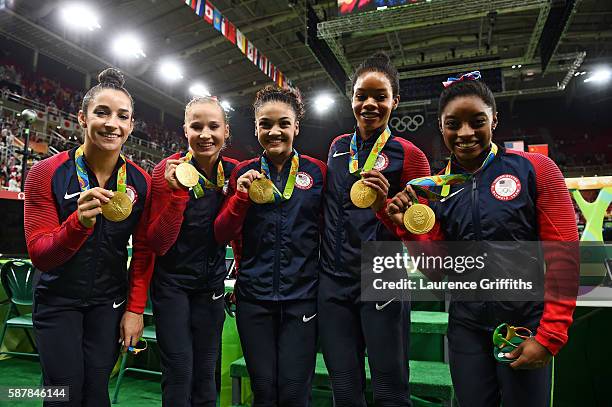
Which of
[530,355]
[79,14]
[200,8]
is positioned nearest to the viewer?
[530,355]

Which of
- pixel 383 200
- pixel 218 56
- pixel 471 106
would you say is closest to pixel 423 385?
pixel 383 200

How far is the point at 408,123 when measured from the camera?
16828mm

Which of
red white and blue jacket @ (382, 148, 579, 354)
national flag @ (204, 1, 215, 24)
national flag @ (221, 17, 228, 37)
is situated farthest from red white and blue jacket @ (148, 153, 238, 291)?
national flag @ (221, 17, 228, 37)

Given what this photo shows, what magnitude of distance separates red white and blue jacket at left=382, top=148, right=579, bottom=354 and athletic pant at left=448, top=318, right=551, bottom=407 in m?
0.06

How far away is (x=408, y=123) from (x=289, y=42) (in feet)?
18.2

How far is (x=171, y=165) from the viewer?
2.03 meters

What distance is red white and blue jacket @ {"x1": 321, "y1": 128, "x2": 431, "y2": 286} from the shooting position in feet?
6.30

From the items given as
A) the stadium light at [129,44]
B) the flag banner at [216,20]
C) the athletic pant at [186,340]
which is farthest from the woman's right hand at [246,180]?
the stadium light at [129,44]

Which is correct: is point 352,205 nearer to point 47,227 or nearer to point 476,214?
point 476,214

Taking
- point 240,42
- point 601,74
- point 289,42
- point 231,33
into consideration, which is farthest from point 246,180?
point 601,74

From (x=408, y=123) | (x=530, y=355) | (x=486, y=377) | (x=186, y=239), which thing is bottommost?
(x=486, y=377)

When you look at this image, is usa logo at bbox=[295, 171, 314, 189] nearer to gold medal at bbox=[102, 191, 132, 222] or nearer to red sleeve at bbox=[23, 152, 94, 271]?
gold medal at bbox=[102, 191, 132, 222]

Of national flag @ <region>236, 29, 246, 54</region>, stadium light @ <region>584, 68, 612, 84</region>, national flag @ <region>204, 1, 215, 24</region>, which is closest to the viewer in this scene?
national flag @ <region>204, 1, 215, 24</region>

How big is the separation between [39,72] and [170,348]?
19163mm
